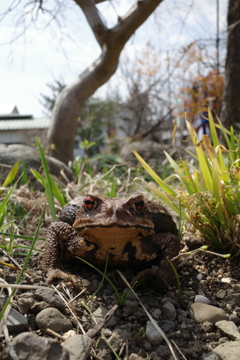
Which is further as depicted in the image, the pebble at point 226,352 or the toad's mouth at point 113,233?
the toad's mouth at point 113,233

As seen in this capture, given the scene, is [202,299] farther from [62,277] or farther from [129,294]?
[62,277]

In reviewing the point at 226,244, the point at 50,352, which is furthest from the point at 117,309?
the point at 226,244

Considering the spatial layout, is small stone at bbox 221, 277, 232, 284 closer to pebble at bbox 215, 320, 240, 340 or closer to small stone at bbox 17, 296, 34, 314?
pebble at bbox 215, 320, 240, 340

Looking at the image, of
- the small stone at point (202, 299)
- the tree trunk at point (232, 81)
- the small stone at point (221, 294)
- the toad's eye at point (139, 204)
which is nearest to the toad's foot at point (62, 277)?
the toad's eye at point (139, 204)

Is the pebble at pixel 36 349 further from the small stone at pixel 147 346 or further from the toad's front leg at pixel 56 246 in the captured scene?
the toad's front leg at pixel 56 246

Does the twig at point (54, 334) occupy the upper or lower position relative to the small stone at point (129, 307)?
upper

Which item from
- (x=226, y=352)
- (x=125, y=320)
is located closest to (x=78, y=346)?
(x=125, y=320)
